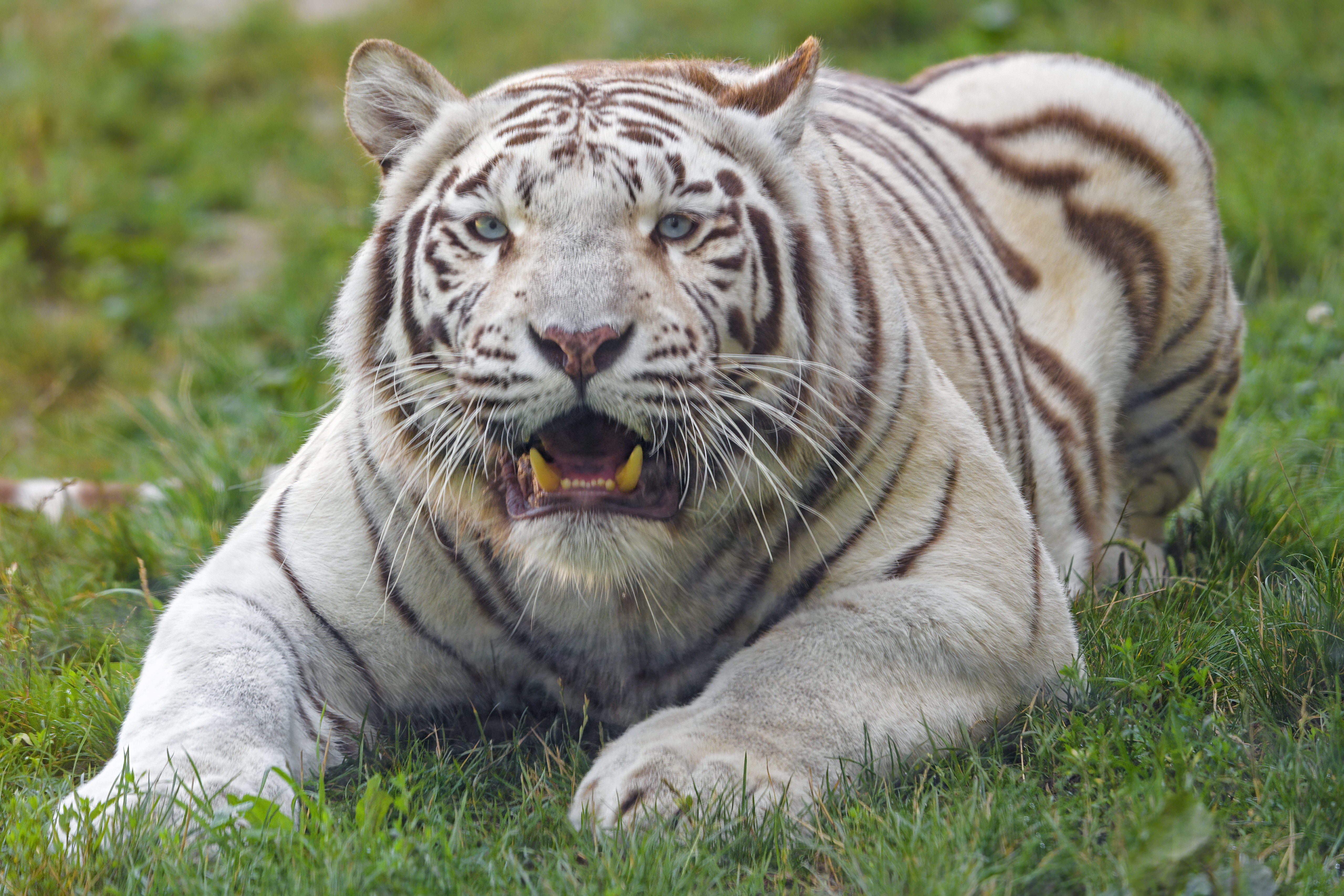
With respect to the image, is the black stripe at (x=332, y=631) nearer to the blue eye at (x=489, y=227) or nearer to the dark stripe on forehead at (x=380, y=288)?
the dark stripe on forehead at (x=380, y=288)

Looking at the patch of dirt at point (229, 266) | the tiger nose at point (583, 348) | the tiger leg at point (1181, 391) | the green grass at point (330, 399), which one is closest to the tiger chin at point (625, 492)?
the tiger nose at point (583, 348)

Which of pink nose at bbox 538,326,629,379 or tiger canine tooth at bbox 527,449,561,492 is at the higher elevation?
pink nose at bbox 538,326,629,379

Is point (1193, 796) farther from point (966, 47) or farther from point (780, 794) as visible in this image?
point (966, 47)

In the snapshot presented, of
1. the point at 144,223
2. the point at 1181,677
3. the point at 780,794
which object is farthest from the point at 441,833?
the point at 144,223

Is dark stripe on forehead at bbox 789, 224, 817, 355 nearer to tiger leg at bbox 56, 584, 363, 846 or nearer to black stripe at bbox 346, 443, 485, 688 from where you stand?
black stripe at bbox 346, 443, 485, 688

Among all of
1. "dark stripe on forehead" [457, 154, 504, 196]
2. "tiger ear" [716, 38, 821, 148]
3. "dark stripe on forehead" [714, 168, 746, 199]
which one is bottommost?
"dark stripe on forehead" [714, 168, 746, 199]

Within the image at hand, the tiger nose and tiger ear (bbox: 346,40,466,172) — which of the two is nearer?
the tiger nose

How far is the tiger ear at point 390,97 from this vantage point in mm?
2227

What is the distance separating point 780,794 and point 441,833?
18.9 inches

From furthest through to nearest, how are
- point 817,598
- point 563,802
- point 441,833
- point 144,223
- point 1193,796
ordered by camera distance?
1. point 144,223
2. point 817,598
3. point 563,802
4. point 441,833
5. point 1193,796

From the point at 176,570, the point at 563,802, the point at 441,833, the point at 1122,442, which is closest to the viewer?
the point at 441,833

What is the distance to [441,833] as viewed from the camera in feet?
6.03

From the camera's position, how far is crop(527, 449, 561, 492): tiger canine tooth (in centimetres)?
204

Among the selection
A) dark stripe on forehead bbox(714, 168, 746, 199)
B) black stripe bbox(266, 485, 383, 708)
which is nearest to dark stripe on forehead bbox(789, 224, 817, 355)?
dark stripe on forehead bbox(714, 168, 746, 199)
